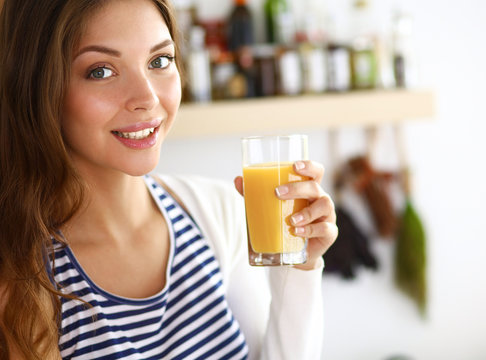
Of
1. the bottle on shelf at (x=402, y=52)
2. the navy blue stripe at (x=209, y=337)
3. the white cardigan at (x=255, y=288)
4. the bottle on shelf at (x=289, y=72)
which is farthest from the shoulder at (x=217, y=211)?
the bottle on shelf at (x=402, y=52)

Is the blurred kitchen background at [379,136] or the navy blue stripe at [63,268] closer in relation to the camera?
the navy blue stripe at [63,268]

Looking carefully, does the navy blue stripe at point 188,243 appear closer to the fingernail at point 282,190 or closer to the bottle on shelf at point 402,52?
the fingernail at point 282,190

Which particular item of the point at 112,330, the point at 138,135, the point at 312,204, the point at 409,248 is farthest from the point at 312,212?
the point at 409,248

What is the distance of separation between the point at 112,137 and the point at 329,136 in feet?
4.96

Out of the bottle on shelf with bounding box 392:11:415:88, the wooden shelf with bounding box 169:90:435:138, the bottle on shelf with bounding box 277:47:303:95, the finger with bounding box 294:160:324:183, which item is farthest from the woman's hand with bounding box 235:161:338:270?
the bottle on shelf with bounding box 392:11:415:88

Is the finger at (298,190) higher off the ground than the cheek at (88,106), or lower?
lower

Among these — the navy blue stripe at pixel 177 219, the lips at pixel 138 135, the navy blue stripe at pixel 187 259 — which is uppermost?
the lips at pixel 138 135

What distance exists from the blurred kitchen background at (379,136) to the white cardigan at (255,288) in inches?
33.4

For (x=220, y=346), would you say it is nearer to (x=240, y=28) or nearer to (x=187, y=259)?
(x=187, y=259)

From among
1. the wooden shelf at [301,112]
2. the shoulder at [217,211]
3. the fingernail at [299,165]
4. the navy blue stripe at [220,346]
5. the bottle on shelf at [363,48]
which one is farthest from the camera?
the bottle on shelf at [363,48]

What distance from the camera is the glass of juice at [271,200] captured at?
Result: 0.96 metres

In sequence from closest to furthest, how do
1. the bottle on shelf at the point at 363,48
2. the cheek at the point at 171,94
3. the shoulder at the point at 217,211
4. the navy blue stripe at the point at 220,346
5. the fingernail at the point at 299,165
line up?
the fingernail at the point at 299,165
the cheek at the point at 171,94
the navy blue stripe at the point at 220,346
the shoulder at the point at 217,211
the bottle on shelf at the point at 363,48

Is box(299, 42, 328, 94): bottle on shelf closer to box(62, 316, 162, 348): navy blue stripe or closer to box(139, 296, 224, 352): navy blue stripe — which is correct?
box(139, 296, 224, 352): navy blue stripe

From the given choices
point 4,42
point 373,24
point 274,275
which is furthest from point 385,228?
point 4,42
